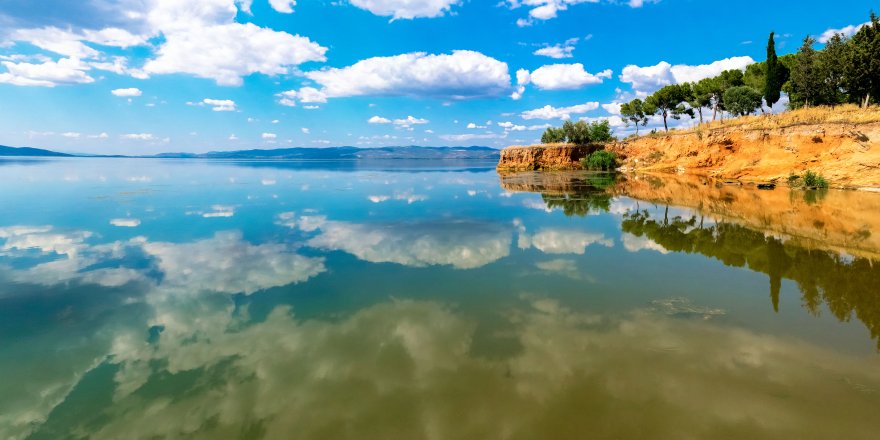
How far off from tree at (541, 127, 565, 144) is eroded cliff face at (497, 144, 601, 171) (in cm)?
792

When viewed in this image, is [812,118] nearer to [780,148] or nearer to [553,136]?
[780,148]

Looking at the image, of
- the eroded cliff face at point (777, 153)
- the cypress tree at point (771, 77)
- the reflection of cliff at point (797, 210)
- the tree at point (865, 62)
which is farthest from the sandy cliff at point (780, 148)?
the cypress tree at point (771, 77)

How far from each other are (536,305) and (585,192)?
31221 millimetres

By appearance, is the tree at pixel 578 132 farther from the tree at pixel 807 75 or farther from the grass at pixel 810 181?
the grass at pixel 810 181

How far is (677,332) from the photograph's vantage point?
9023 mm

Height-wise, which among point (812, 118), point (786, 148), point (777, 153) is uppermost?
point (812, 118)

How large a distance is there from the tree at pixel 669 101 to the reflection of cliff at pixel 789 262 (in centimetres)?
6473

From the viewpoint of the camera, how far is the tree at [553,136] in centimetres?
9014

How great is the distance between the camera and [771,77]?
189 ft

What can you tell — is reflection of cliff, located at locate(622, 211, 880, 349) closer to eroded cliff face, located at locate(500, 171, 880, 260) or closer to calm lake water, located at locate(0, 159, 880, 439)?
calm lake water, located at locate(0, 159, 880, 439)

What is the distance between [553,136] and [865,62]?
180 feet

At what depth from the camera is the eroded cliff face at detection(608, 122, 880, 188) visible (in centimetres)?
3541

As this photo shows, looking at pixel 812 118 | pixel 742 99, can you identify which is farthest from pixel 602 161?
pixel 812 118

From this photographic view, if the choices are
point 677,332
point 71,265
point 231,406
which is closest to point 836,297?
point 677,332
